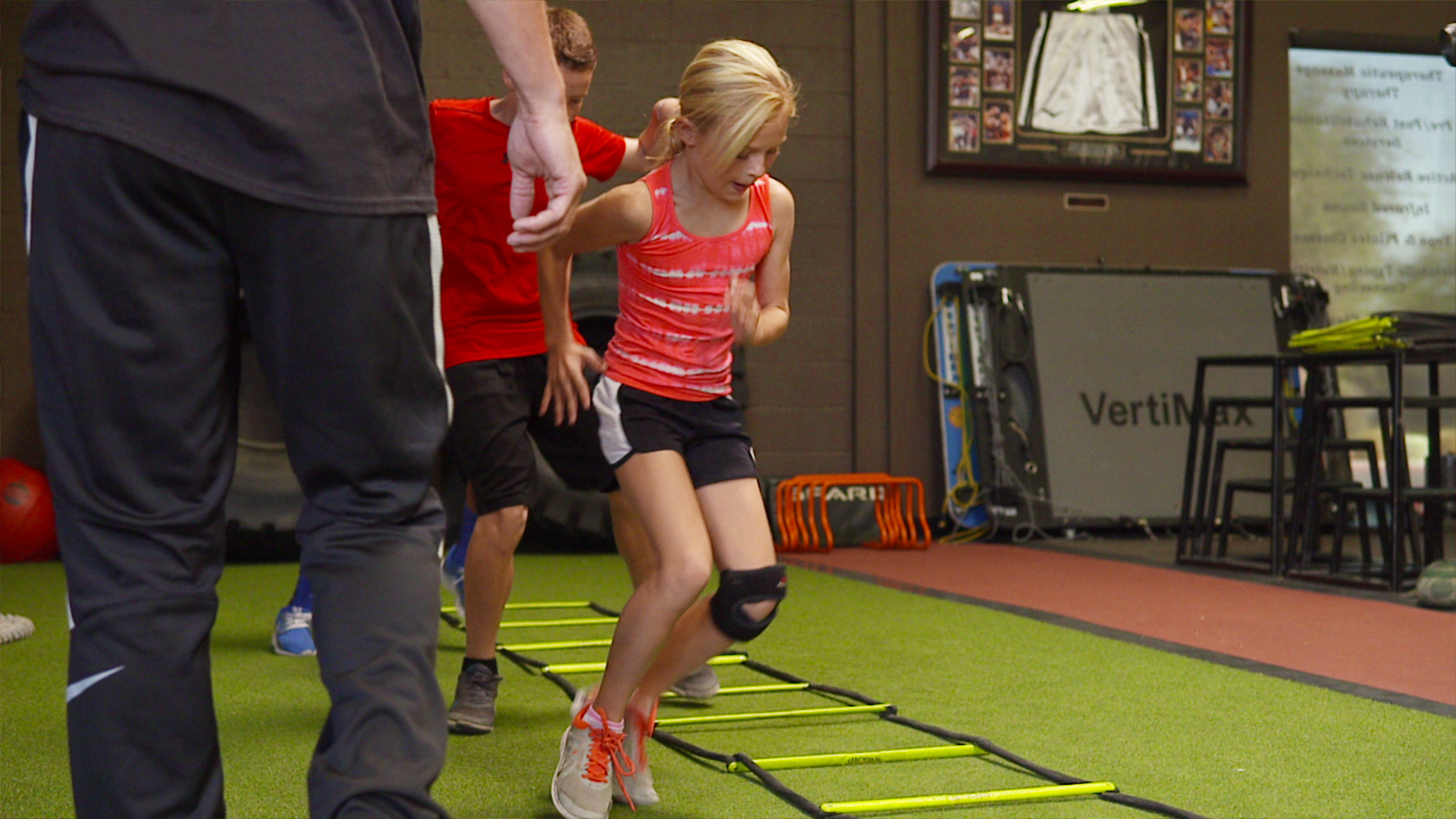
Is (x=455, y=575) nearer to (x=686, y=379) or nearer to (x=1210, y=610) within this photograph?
(x=686, y=379)

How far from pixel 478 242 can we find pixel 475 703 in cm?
95

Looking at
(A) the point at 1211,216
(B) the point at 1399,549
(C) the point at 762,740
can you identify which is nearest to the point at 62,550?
(C) the point at 762,740

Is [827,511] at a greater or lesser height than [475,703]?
lesser

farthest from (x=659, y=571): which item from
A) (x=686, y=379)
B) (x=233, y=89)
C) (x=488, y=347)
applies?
(x=233, y=89)

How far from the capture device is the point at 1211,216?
7848mm

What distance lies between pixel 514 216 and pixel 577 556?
491 cm

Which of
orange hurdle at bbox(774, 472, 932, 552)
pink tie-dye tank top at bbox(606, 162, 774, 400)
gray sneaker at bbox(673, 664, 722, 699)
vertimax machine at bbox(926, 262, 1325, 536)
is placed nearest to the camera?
pink tie-dye tank top at bbox(606, 162, 774, 400)

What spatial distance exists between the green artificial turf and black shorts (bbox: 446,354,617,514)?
490mm

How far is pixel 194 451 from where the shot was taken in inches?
52.9

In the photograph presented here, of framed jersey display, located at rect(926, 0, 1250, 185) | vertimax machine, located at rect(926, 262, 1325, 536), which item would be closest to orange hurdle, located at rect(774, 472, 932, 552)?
vertimax machine, located at rect(926, 262, 1325, 536)

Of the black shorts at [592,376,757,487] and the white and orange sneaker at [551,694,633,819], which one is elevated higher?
the black shorts at [592,376,757,487]

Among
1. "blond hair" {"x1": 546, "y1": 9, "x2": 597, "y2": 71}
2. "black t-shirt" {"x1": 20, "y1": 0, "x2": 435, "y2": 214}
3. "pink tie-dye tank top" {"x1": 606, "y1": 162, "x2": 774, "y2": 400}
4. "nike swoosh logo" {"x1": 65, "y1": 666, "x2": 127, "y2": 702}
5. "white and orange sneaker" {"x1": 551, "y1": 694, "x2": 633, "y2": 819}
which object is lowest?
"white and orange sneaker" {"x1": 551, "y1": 694, "x2": 633, "y2": 819}

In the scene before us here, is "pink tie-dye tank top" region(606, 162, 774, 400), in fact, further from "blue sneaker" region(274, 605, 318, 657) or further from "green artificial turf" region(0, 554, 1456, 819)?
"blue sneaker" region(274, 605, 318, 657)

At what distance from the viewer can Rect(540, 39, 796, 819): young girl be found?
2354mm
